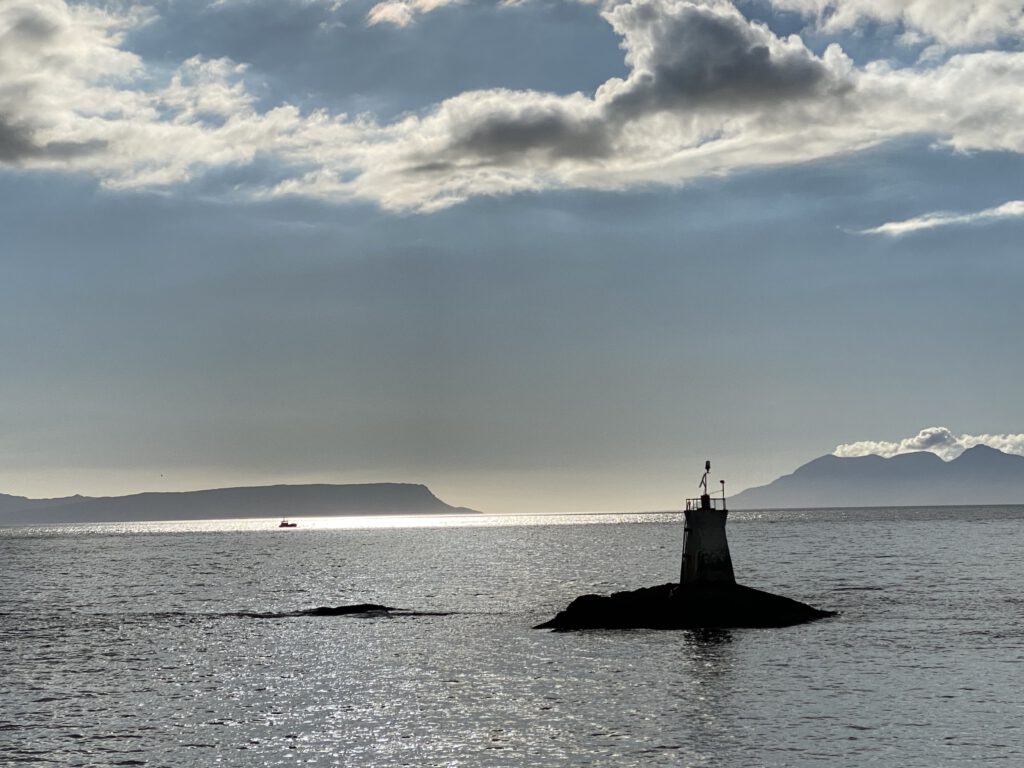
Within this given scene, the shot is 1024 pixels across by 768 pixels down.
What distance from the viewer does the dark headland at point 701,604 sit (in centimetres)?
6391

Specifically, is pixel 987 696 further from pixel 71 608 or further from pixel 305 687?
pixel 71 608

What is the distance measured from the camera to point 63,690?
1885 inches

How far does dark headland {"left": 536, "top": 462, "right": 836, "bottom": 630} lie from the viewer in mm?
A: 63906

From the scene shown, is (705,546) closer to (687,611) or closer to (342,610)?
(687,611)

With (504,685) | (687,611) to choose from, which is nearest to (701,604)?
(687,611)

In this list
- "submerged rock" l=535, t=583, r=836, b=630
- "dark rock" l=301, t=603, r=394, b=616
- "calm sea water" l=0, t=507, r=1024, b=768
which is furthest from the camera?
"dark rock" l=301, t=603, r=394, b=616

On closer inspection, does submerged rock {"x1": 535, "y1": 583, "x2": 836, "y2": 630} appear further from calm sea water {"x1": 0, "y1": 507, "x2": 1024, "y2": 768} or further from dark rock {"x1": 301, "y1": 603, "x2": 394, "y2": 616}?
dark rock {"x1": 301, "y1": 603, "x2": 394, "y2": 616}

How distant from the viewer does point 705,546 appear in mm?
64062

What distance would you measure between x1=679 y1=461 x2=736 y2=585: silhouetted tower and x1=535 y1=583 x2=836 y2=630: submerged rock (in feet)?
1.85

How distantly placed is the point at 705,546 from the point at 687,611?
13.1 feet

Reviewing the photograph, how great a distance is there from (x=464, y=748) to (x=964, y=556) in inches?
4628

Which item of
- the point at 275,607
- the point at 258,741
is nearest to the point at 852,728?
the point at 258,741

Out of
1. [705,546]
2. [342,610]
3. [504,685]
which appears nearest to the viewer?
[504,685]

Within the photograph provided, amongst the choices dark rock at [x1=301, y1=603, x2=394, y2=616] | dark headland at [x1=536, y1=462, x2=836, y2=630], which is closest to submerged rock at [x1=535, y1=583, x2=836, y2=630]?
dark headland at [x1=536, y1=462, x2=836, y2=630]
